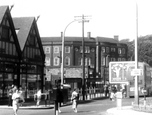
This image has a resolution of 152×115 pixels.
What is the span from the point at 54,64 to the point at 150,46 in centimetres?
3001

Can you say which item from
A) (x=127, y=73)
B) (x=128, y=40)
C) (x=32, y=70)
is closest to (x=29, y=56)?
(x=32, y=70)

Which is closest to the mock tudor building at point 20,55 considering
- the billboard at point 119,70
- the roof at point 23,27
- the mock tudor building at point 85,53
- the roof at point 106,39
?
the roof at point 23,27

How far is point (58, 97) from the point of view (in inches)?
799

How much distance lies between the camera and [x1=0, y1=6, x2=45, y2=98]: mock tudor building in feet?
129

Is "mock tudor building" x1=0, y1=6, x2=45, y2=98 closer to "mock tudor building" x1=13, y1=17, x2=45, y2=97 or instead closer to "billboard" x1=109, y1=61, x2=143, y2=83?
"mock tudor building" x1=13, y1=17, x2=45, y2=97

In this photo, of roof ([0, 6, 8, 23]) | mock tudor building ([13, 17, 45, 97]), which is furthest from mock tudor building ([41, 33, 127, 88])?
roof ([0, 6, 8, 23])

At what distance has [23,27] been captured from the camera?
46.3 meters

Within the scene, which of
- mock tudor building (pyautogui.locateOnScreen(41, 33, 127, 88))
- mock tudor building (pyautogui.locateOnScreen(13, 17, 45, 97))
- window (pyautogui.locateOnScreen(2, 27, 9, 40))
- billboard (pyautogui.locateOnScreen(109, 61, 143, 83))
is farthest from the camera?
mock tudor building (pyautogui.locateOnScreen(41, 33, 127, 88))

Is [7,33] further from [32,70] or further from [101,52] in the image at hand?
[101,52]

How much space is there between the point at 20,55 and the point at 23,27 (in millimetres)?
5317

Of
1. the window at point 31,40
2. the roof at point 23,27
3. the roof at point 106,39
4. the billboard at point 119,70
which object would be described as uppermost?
the roof at point 106,39

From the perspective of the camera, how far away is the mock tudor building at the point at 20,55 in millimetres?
39406

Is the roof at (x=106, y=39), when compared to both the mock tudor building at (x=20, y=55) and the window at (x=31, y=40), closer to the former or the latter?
the mock tudor building at (x=20, y=55)

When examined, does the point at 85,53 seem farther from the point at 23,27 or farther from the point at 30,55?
the point at 30,55
